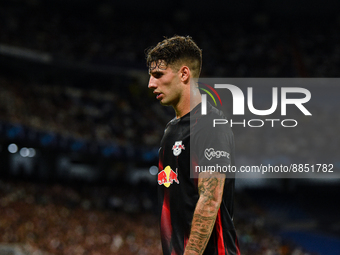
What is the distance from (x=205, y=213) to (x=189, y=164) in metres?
0.31

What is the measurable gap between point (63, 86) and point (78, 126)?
443 cm

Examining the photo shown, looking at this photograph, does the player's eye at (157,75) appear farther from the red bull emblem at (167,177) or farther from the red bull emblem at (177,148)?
the red bull emblem at (167,177)

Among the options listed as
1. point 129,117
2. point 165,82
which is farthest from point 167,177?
point 129,117

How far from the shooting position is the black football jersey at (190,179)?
2154 millimetres

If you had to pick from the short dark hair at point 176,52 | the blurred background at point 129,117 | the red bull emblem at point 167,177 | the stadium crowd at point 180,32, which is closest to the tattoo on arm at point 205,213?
the red bull emblem at point 167,177

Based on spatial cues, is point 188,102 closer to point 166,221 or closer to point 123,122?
point 166,221

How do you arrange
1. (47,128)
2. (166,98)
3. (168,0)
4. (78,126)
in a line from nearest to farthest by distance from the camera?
1. (166,98)
2. (47,128)
3. (78,126)
4. (168,0)

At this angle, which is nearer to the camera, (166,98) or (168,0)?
(166,98)

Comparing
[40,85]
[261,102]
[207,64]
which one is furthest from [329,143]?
[40,85]

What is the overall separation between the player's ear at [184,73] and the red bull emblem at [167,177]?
0.57 m

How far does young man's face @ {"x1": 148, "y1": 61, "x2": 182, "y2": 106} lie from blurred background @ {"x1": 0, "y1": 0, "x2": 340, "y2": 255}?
1448cm

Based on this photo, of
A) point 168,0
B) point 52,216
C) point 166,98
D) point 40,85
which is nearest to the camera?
point 166,98

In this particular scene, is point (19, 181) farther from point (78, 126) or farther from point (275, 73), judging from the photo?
point (275, 73)

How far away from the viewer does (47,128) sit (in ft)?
68.0
